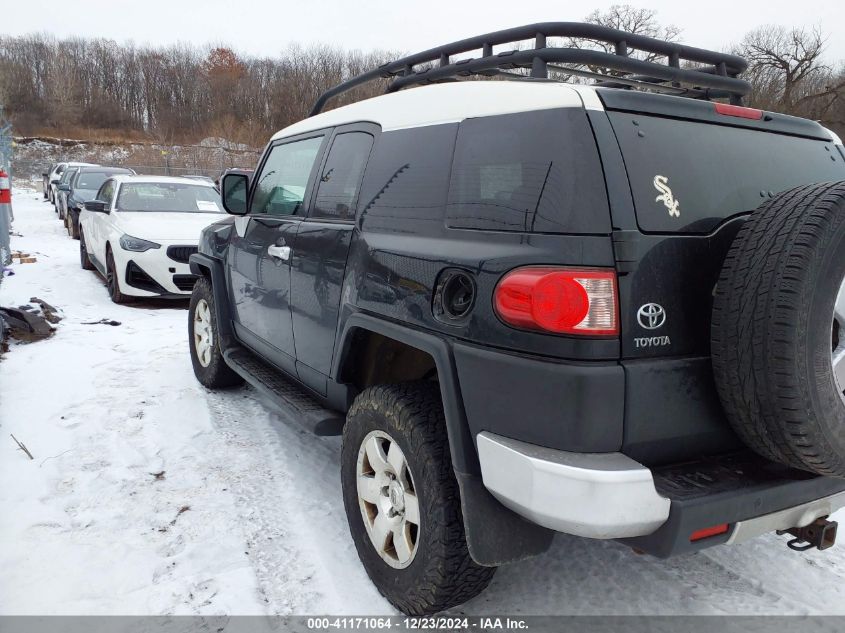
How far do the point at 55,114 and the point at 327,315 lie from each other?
223 feet

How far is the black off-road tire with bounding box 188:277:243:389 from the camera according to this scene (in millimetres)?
4676

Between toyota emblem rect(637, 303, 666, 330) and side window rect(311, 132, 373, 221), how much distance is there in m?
1.46

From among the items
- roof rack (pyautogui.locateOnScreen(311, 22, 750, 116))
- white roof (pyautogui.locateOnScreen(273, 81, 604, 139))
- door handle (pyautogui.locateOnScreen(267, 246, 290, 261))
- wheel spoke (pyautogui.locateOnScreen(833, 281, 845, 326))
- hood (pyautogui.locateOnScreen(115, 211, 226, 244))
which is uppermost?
roof rack (pyautogui.locateOnScreen(311, 22, 750, 116))

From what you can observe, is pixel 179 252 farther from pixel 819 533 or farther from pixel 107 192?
pixel 819 533

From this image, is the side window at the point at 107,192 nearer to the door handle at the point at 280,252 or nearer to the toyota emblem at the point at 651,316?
the door handle at the point at 280,252

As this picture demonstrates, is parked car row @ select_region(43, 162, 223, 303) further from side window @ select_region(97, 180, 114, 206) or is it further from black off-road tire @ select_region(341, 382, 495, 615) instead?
black off-road tire @ select_region(341, 382, 495, 615)

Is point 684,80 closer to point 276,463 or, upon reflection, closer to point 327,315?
point 327,315

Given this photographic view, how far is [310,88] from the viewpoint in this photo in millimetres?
59000

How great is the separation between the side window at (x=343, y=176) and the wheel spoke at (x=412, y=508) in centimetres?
128

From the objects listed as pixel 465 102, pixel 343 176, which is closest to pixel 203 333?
pixel 343 176

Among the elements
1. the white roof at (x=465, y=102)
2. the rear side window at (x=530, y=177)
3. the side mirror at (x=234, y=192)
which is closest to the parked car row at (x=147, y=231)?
the side mirror at (x=234, y=192)

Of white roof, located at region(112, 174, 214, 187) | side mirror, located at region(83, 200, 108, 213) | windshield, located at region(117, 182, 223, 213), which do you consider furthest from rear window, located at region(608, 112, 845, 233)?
white roof, located at region(112, 174, 214, 187)

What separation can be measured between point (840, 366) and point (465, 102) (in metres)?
1.55

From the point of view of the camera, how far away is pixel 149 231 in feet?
25.3
